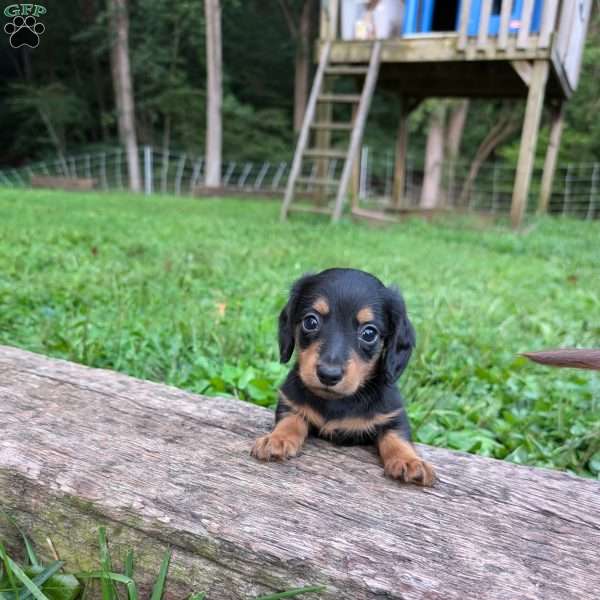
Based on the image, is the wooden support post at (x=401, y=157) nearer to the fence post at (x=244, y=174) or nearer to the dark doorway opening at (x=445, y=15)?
the dark doorway opening at (x=445, y=15)

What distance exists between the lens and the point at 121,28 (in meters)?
18.2

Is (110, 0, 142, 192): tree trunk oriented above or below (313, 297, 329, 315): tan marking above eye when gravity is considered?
Result: above

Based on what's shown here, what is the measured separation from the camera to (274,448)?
1618mm

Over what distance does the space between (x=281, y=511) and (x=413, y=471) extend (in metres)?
0.38

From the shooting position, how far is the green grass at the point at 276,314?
8.54 ft

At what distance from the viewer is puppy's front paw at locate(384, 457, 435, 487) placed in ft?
5.03

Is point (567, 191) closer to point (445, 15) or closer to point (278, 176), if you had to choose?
point (445, 15)

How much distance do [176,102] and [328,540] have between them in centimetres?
2681

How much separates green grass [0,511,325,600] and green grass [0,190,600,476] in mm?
1266

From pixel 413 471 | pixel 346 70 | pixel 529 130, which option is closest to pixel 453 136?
pixel 529 130

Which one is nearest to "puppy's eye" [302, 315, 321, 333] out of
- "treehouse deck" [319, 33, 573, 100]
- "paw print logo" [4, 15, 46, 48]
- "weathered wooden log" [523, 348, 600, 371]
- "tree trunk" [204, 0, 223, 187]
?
"weathered wooden log" [523, 348, 600, 371]

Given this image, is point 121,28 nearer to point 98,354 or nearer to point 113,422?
point 98,354

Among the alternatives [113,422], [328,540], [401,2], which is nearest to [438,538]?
[328,540]

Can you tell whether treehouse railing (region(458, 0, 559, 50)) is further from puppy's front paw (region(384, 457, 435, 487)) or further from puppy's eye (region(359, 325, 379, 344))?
puppy's front paw (region(384, 457, 435, 487))
